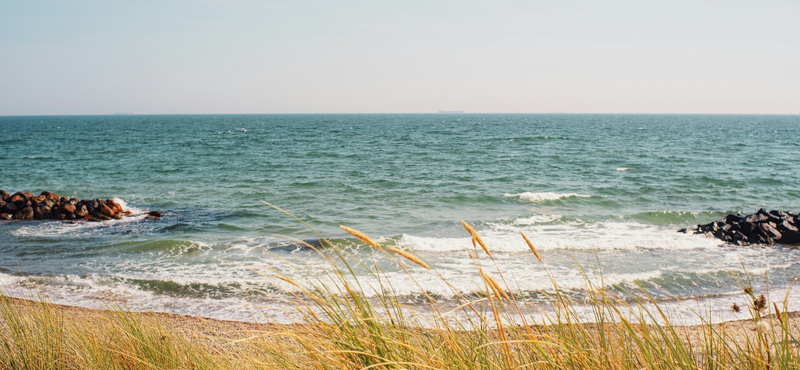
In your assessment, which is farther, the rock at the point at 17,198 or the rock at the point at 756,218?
the rock at the point at 17,198

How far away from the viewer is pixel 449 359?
230 cm

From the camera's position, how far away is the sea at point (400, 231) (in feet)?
27.2

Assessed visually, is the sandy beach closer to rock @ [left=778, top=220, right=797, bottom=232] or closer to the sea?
the sea

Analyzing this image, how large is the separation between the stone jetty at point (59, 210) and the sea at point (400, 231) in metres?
0.65

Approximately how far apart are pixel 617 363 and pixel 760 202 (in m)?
21.3

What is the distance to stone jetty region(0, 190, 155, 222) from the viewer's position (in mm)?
14992

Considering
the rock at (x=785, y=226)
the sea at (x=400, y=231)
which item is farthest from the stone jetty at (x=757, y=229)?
the sea at (x=400, y=231)

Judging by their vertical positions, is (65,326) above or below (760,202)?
above

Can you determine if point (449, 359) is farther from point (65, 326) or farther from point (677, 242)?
point (677, 242)

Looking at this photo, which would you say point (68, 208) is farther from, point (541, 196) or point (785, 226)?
point (785, 226)

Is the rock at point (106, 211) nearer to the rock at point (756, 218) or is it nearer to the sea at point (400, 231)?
the sea at point (400, 231)

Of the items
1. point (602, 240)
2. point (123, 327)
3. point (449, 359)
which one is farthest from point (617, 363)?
point (602, 240)

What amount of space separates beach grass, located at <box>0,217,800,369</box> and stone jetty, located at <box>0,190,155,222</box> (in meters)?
12.6

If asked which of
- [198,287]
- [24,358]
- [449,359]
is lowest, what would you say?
[198,287]
